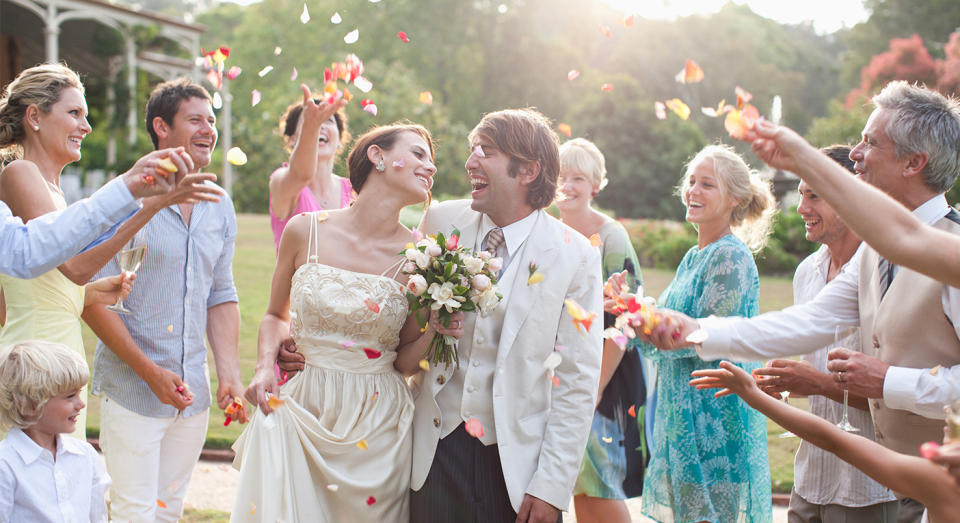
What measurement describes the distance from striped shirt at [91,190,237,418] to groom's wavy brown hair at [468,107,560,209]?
1578 mm

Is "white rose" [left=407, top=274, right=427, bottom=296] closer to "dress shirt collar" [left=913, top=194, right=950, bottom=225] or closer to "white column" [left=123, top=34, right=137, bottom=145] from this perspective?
"dress shirt collar" [left=913, top=194, right=950, bottom=225]

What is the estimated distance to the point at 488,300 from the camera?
10.0 ft

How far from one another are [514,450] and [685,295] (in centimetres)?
156

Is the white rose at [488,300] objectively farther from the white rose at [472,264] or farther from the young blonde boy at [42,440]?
the young blonde boy at [42,440]

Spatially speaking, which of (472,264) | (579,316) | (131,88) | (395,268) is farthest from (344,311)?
(131,88)

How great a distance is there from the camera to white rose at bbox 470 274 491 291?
3.04 m

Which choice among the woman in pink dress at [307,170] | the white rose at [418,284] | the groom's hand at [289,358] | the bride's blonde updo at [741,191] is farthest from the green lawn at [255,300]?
the white rose at [418,284]

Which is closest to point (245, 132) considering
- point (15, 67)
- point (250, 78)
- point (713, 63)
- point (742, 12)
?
point (15, 67)

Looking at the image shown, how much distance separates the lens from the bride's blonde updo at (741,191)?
437cm

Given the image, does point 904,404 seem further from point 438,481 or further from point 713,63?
point 713,63

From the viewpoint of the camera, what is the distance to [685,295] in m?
4.27

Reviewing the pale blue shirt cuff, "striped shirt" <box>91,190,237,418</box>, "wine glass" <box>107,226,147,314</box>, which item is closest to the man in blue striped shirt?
"striped shirt" <box>91,190,237,418</box>

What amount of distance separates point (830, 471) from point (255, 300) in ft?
35.0

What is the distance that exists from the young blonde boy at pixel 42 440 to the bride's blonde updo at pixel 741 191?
10.5 ft
